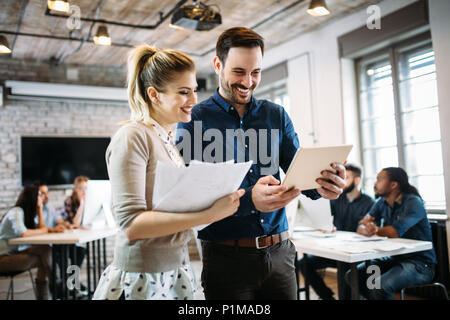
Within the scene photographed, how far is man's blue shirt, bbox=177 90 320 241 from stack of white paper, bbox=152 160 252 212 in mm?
337

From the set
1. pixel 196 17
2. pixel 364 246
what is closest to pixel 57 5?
pixel 196 17

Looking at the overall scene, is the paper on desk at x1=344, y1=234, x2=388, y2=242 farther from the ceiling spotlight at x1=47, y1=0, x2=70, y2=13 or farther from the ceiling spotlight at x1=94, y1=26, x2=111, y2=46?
the ceiling spotlight at x1=94, y1=26, x2=111, y2=46

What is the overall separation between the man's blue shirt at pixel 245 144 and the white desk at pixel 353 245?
1.13m

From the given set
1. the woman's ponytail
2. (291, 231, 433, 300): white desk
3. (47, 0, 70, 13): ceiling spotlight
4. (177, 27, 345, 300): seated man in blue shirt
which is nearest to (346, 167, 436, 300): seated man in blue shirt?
(291, 231, 433, 300): white desk

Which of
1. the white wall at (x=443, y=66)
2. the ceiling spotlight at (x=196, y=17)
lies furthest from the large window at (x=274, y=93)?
the white wall at (x=443, y=66)

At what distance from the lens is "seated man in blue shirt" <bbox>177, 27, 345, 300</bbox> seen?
1207 mm

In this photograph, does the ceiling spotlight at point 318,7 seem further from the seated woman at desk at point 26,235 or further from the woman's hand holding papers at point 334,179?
the seated woman at desk at point 26,235

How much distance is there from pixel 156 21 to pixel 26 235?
8.84ft

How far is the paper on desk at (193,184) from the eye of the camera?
32.0 inches

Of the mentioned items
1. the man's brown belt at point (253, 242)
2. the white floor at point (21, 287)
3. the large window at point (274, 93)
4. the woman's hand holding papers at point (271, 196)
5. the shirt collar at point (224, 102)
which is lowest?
the white floor at point (21, 287)

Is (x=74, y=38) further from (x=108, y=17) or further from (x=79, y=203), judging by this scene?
(x=79, y=203)

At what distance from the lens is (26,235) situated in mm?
3498

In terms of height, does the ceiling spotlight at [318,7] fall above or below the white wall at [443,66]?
above
